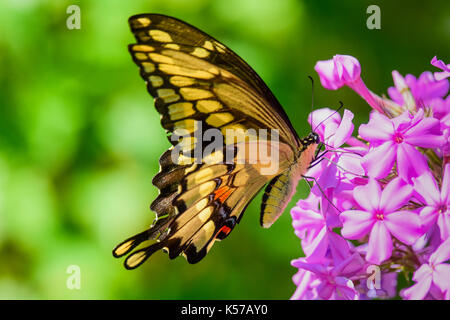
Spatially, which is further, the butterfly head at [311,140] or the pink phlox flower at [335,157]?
the butterfly head at [311,140]

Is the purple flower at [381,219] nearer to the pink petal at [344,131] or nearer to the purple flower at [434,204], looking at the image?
the purple flower at [434,204]

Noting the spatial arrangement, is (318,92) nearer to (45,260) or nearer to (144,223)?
(144,223)

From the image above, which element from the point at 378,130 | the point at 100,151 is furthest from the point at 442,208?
the point at 100,151

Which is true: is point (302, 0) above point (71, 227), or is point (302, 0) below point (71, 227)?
above

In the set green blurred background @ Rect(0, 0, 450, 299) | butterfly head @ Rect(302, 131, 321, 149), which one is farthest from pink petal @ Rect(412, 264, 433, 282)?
green blurred background @ Rect(0, 0, 450, 299)

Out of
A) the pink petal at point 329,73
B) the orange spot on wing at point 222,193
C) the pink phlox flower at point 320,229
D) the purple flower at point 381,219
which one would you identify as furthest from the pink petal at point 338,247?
the pink petal at point 329,73

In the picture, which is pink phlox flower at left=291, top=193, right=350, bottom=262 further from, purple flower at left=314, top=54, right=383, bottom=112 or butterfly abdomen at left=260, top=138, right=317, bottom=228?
purple flower at left=314, top=54, right=383, bottom=112

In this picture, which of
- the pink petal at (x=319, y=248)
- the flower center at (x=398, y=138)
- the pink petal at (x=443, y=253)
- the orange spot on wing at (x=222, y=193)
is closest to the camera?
the pink petal at (x=443, y=253)
